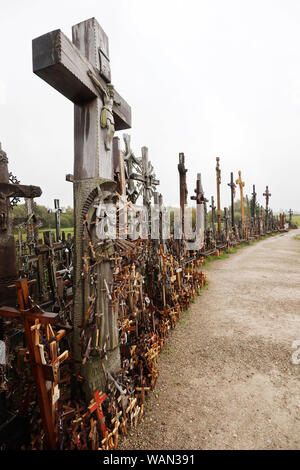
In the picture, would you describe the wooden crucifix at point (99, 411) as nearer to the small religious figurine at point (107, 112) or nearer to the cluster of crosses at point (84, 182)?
the cluster of crosses at point (84, 182)

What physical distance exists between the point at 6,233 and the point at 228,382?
12.9 feet

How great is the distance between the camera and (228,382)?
3.55 m

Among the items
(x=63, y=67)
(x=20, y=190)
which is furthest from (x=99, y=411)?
(x=63, y=67)

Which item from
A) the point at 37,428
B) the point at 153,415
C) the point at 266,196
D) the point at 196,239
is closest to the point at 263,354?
the point at 153,415

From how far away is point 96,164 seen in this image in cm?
240

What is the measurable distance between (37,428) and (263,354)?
3.64 meters

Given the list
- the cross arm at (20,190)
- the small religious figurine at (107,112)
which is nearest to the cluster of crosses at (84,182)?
the small religious figurine at (107,112)

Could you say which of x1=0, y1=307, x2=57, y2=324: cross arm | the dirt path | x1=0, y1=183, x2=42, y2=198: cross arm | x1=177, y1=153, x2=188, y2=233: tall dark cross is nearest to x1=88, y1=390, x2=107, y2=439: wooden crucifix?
the dirt path

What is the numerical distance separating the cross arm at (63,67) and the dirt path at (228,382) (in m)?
3.65

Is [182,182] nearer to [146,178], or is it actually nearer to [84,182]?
[146,178]

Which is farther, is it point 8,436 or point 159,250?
point 159,250

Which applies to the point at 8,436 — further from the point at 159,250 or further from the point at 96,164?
the point at 159,250

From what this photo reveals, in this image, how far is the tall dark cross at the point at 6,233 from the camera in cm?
332

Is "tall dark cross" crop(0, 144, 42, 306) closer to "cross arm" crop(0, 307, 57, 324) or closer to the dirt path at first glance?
"cross arm" crop(0, 307, 57, 324)
